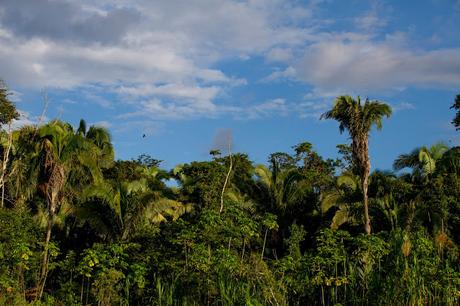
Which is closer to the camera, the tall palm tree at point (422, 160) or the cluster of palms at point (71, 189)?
the cluster of palms at point (71, 189)

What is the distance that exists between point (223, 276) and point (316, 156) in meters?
19.1

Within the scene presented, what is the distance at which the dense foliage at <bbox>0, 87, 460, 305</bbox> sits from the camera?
12.8m

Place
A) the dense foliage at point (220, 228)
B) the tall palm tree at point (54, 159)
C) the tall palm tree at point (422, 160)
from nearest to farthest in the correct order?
1. the dense foliage at point (220, 228)
2. the tall palm tree at point (54, 159)
3. the tall palm tree at point (422, 160)

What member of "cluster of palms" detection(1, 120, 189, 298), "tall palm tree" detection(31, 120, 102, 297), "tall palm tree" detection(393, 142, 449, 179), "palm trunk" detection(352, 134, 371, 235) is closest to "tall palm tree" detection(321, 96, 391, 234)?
"palm trunk" detection(352, 134, 371, 235)

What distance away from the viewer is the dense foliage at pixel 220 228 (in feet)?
42.0

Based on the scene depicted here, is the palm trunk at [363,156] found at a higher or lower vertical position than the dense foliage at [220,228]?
higher

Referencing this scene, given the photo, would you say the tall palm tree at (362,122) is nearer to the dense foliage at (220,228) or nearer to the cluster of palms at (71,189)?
the dense foliage at (220,228)

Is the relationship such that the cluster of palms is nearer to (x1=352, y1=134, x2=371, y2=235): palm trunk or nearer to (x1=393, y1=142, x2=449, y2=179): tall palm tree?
(x1=352, y1=134, x2=371, y2=235): palm trunk

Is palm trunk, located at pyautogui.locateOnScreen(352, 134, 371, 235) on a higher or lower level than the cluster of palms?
higher

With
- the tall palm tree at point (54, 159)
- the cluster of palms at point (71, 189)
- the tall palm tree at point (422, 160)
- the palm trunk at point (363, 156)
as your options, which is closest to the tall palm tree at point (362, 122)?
the palm trunk at point (363, 156)

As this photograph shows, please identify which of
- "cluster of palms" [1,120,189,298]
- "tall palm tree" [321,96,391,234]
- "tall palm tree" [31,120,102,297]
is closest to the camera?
"tall palm tree" [31,120,102,297]

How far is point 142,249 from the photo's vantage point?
20016 millimetres

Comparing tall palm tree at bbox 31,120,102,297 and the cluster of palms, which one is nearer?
tall palm tree at bbox 31,120,102,297

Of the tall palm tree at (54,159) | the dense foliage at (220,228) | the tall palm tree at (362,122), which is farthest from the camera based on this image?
the tall palm tree at (362,122)
